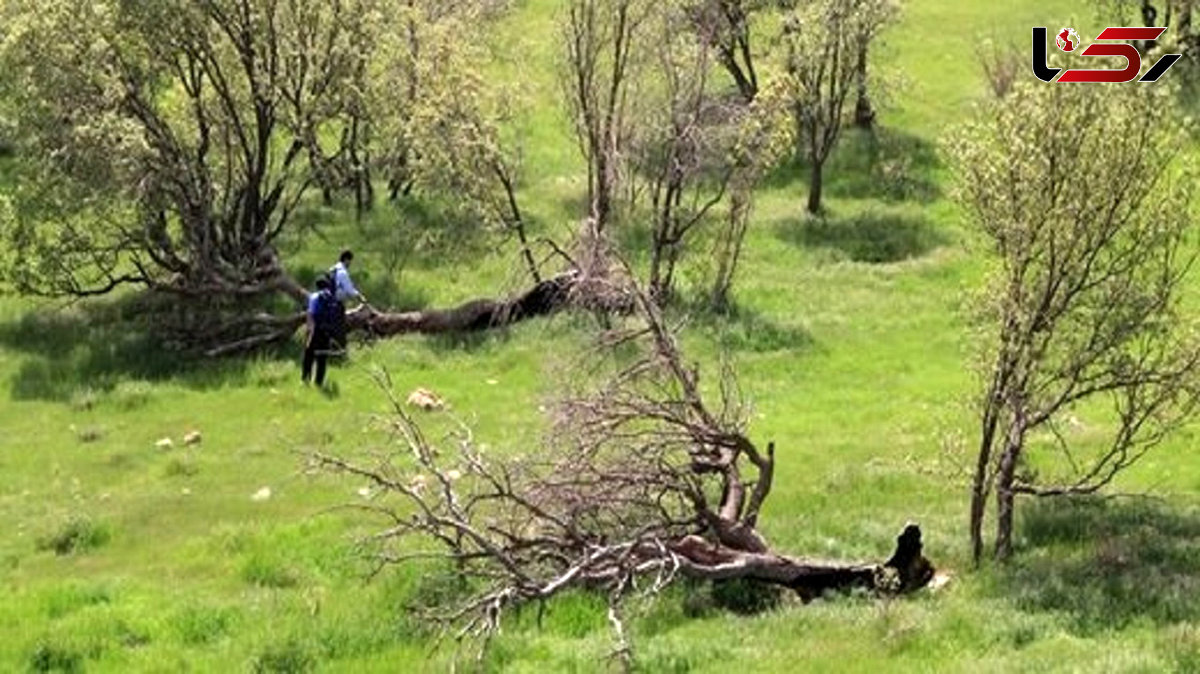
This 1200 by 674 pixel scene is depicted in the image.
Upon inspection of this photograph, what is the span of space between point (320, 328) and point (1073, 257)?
1662 cm

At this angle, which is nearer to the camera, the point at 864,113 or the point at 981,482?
the point at 981,482

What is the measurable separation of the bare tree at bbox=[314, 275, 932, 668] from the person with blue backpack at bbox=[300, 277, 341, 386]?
1160 centimetres

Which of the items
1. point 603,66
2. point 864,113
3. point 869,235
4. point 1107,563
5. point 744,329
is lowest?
point 1107,563

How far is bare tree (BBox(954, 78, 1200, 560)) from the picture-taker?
18.0 metres

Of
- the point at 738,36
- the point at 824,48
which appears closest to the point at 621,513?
the point at 824,48

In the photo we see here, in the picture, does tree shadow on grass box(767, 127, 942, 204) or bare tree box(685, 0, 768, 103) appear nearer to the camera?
bare tree box(685, 0, 768, 103)

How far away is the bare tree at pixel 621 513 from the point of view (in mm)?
17328

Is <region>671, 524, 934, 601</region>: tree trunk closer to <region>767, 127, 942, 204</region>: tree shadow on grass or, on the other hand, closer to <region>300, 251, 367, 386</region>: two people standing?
<region>300, 251, 367, 386</region>: two people standing

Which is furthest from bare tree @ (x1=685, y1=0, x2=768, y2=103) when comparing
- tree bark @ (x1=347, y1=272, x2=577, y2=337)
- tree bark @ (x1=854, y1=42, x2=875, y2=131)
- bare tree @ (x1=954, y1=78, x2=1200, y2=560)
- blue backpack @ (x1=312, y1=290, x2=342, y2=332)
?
bare tree @ (x1=954, y1=78, x2=1200, y2=560)

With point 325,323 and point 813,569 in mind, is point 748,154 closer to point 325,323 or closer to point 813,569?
point 325,323

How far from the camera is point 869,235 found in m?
40.9

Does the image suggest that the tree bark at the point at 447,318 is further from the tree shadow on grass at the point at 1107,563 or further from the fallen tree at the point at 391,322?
the tree shadow on grass at the point at 1107,563

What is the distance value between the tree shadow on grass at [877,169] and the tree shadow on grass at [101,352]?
18.1 m

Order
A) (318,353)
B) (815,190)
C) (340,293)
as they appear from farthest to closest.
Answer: (815,190) < (340,293) < (318,353)
